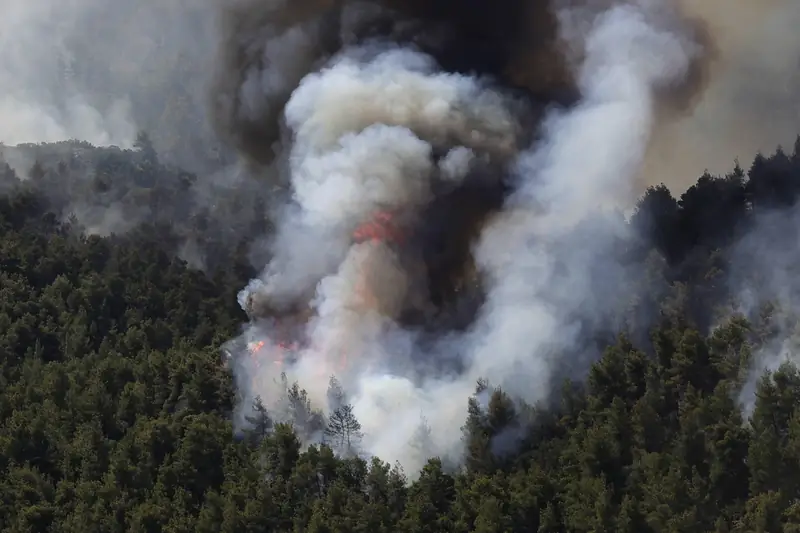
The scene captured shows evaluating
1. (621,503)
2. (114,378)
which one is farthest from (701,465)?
(114,378)

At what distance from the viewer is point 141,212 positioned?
12569 cm

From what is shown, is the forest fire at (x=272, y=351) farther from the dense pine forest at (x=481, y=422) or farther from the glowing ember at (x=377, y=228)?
the glowing ember at (x=377, y=228)

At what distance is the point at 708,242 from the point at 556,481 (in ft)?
102

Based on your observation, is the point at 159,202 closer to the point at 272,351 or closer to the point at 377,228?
the point at 272,351

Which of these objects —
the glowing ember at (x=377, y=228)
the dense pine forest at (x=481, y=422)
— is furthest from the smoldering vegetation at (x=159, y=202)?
the glowing ember at (x=377, y=228)

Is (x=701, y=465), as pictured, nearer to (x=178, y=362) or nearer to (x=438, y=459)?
(x=438, y=459)

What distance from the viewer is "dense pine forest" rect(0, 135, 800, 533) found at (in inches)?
2010

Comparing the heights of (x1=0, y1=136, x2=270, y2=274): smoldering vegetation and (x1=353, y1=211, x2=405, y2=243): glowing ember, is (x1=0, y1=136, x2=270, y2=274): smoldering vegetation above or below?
above

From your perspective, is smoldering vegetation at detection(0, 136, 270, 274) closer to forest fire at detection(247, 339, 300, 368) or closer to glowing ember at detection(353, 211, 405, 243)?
forest fire at detection(247, 339, 300, 368)

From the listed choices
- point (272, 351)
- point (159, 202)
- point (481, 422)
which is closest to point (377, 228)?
point (272, 351)

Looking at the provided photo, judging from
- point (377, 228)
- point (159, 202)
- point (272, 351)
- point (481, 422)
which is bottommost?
point (481, 422)

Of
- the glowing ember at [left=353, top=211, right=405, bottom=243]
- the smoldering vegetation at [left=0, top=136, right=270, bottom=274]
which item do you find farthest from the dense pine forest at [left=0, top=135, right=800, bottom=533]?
the smoldering vegetation at [left=0, top=136, right=270, bottom=274]

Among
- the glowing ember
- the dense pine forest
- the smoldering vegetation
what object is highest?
the smoldering vegetation

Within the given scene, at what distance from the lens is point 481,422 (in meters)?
A: 59.3
